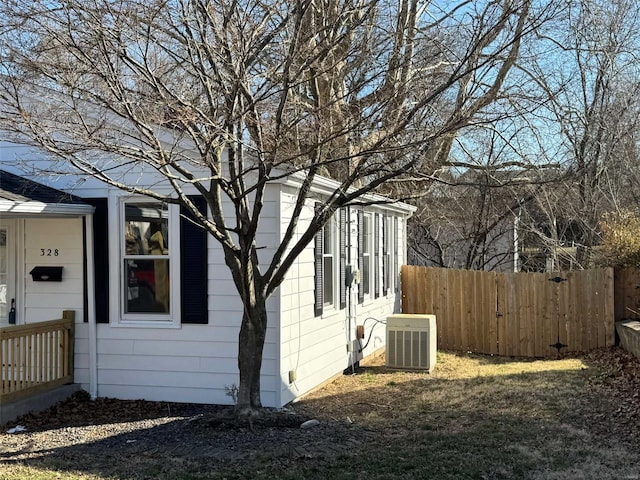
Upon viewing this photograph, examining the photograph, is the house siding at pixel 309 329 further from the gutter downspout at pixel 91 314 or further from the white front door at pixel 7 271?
the white front door at pixel 7 271

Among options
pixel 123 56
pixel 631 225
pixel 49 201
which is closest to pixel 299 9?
pixel 123 56

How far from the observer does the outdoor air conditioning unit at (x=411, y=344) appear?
10516 millimetres

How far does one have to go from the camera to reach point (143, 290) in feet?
26.6

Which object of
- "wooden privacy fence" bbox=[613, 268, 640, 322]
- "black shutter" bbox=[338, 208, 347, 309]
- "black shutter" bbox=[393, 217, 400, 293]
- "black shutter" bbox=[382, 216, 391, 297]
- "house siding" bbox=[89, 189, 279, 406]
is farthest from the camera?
"black shutter" bbox=[393, 217, 400, 293]

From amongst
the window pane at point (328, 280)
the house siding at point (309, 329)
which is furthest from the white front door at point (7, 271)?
the window pane at point (328, 280)

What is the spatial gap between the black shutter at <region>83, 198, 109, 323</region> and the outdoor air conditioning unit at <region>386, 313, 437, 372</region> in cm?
469

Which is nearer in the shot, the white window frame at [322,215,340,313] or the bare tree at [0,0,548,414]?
the bare tree at [0,0,548,414]

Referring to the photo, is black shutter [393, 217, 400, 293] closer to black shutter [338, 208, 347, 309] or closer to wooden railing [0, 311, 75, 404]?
black shutter [338, 208, 347, 309]

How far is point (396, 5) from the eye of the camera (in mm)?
7668

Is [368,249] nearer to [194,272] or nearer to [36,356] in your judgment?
[194,272]

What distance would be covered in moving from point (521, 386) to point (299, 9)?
5822 mm

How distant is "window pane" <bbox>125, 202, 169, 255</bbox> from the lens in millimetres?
8094

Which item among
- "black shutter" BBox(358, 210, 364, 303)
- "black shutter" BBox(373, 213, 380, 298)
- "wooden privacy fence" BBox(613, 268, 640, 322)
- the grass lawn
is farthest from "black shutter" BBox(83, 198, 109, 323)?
"wooden privacy fence" BBox(613, 268, 640, 322)

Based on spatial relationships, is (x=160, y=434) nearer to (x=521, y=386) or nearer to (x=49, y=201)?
(x=49, y=201)
